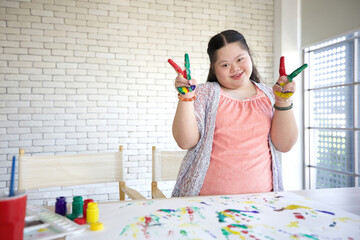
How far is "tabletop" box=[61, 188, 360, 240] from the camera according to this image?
767 mm

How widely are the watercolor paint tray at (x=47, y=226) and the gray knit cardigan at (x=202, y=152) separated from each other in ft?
1.90

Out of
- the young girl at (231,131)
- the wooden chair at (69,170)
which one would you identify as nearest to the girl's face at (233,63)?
the young girl at (231,131)

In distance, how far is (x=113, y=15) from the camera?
3783mm

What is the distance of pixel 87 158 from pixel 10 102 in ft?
7.34

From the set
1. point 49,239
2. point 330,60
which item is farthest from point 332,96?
point 49,239

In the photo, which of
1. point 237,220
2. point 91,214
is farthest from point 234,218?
point 91,214

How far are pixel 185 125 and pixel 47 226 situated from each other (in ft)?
2.08

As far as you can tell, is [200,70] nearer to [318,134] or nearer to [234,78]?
[318,134]

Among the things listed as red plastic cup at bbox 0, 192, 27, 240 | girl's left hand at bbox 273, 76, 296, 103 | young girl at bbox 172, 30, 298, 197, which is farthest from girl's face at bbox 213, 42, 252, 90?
red plastic cup at bbox 0, 192, 27, 240

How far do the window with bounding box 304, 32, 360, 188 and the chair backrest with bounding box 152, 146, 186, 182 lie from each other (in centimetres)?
275

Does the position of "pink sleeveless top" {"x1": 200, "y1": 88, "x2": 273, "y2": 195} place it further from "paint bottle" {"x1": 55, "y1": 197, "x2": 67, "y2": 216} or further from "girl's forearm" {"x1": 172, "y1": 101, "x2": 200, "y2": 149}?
"paint bottle" {"x1": 55, "y1": 197, "x2": 67, "y2": 216}

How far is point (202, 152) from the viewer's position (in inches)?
51.0

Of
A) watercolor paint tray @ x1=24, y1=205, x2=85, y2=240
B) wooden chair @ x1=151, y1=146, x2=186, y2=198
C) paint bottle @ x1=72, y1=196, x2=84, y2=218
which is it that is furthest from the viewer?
wooden chair @ x1=151, y1=146, x2=186, y2=198

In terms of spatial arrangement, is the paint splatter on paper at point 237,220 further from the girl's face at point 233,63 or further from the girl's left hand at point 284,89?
the girl's face at point 233,63
